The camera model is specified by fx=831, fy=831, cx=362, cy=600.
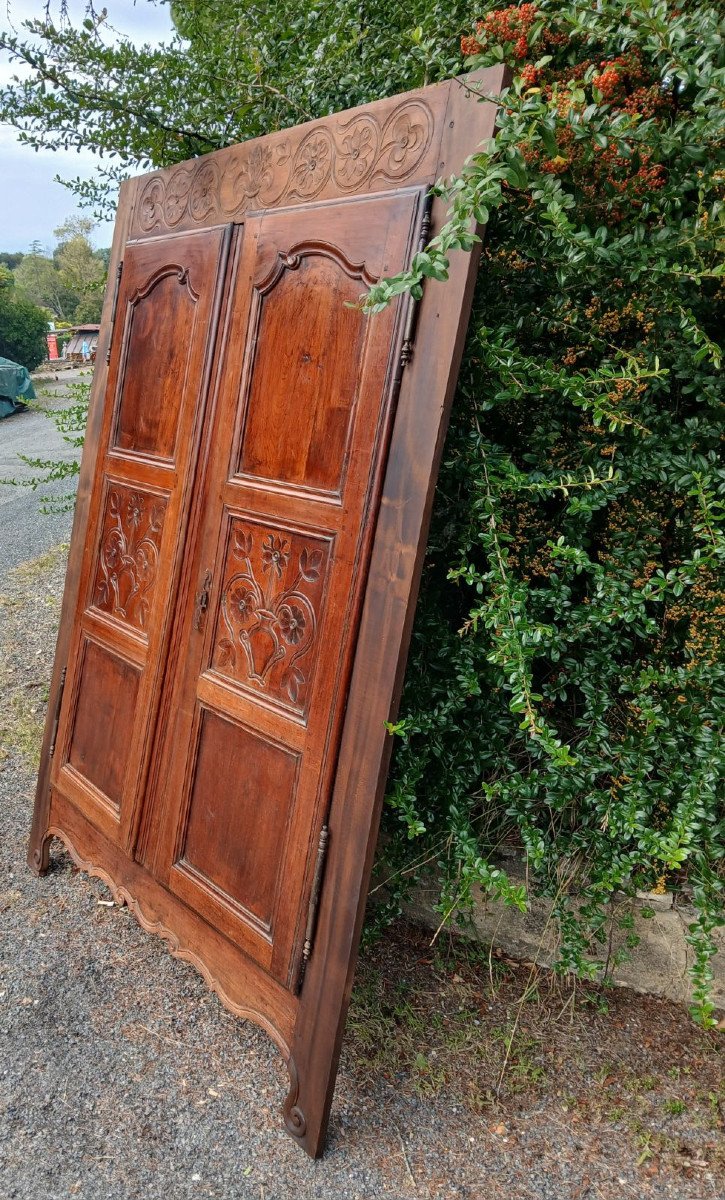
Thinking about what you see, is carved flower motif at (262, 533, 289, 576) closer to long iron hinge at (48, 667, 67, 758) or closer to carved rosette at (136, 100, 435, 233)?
carved rosette at (136, 100, 435, 233)

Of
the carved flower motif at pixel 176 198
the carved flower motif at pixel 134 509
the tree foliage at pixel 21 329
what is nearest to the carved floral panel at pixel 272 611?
the carved flower motif at pixel 134 509

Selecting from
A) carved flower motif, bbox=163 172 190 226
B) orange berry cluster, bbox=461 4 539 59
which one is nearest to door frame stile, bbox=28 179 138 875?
carved flower motif, bbox=163 172 190 226

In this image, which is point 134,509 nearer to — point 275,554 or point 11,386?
point 275,554

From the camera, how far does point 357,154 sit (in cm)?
214

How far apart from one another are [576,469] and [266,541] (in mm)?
Result: 916

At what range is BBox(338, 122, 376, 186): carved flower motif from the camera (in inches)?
82.9

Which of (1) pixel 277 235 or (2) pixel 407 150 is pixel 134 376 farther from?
(2) pixel 407 150

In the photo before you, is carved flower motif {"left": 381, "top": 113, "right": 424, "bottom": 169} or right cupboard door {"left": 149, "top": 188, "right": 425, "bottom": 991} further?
right cupboard door {"left": 149, "top": 188, "right": 425, "bottom": 991}

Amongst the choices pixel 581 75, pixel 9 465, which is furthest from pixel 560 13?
pixel 9 465

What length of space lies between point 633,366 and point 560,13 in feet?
2.60

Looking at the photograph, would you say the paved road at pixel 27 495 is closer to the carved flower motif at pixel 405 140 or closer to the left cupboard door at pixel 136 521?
the left cupboard door at pixel 136 521

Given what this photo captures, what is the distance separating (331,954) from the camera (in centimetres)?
209

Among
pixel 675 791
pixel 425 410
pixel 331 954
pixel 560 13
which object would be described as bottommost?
pixel 331 954

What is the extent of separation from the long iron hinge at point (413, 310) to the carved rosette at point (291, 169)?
5.7 inches
